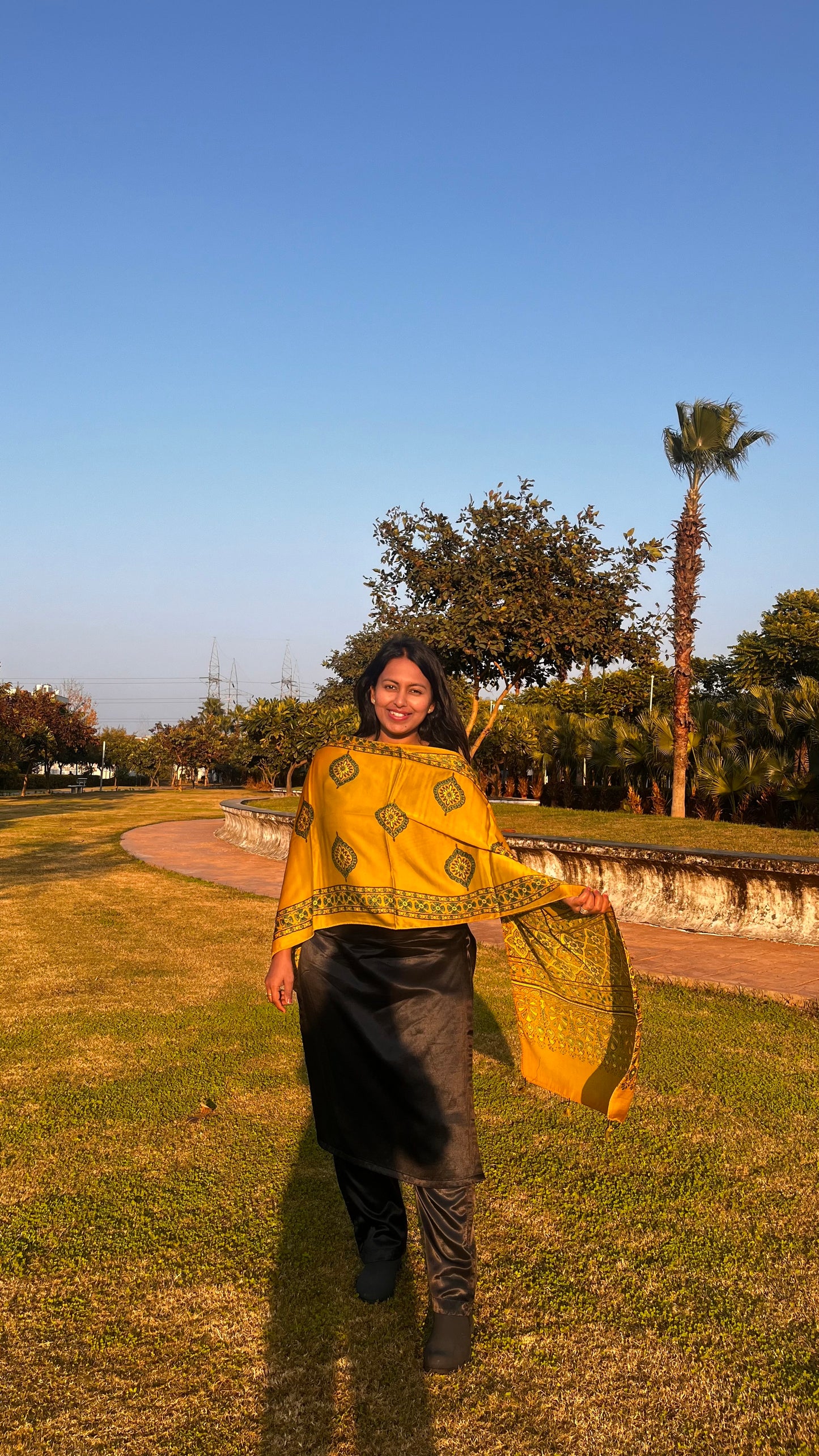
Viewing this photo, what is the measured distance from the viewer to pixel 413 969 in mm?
2479

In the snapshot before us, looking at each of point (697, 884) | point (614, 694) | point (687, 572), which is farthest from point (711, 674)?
point (697, 884)

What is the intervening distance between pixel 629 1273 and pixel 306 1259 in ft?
3.07

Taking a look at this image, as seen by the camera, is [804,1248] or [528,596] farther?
[528,596]

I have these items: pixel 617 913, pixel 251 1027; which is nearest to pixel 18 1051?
pixel 251 1027

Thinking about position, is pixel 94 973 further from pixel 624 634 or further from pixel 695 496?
pixel 695 496

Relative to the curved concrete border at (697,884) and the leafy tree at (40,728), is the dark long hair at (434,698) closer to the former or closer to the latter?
the curved concrete border at (697,884)

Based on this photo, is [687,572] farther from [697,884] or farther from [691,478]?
[697,884]

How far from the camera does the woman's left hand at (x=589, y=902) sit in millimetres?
2598

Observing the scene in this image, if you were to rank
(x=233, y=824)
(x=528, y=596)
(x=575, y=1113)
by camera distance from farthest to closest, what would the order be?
(x=233, y=824) → (x=528, y=596) → (x=575, y=1113)

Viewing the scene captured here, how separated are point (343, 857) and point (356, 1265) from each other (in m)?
1.23

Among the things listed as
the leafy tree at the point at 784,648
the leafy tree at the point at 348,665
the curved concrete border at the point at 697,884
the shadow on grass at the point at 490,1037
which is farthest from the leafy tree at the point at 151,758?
the shadow on grass at the point at 490,1037

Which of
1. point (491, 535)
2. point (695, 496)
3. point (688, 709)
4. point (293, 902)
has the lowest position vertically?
point (293, 902)

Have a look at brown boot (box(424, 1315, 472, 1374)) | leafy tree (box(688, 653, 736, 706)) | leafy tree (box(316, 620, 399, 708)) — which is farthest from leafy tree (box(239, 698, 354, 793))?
brown boot (box(424, 1315, 472, 1374))

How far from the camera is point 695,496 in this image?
60.3ft
